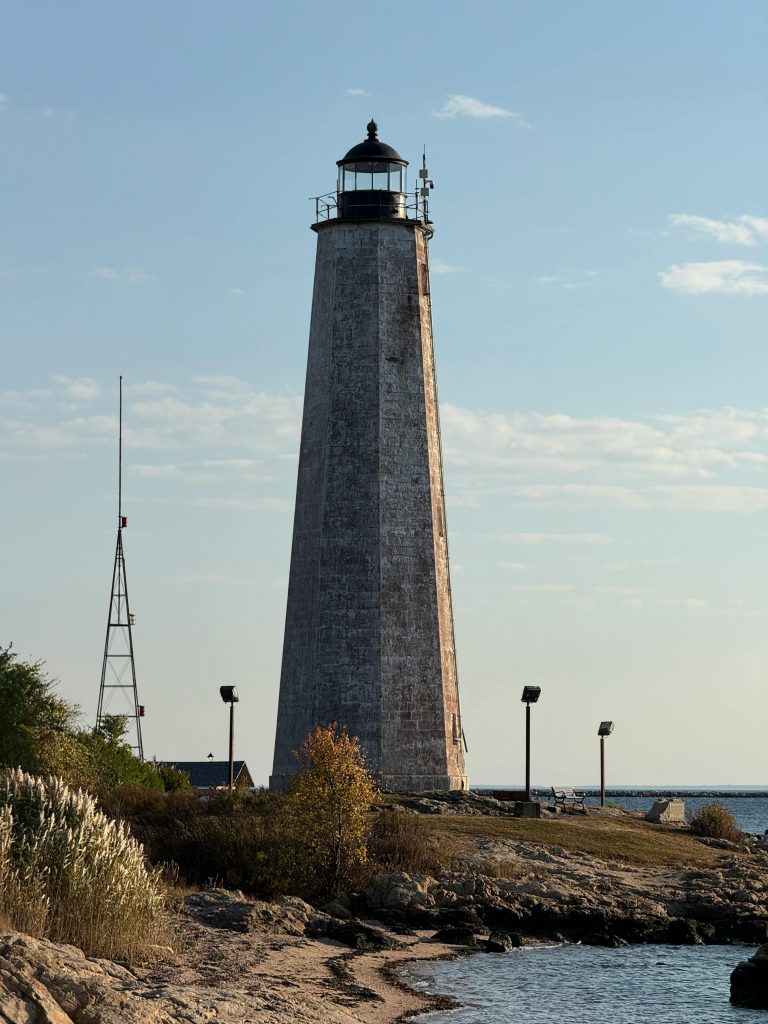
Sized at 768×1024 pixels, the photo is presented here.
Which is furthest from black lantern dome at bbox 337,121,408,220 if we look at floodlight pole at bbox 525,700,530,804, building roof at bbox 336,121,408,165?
floodlight pole at bbox 525,700,530,804

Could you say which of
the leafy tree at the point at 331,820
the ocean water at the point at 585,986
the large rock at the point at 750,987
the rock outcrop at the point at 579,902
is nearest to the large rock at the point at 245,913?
the rock outcrop at the point at 579,902

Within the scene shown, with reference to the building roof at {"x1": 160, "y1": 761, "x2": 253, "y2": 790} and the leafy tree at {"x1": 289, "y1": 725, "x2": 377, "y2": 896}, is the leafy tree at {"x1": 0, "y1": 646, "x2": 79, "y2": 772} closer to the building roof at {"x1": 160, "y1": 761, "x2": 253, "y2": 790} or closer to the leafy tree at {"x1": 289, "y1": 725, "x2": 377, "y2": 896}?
the leafy tree at {"x1": 289, "y1": 725, "x2": 377, "y2": 896}

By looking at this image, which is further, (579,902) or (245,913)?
(579,902)

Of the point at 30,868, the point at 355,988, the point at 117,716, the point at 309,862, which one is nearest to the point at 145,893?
the point at 30,868

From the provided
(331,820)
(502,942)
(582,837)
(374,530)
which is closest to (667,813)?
(582,837)

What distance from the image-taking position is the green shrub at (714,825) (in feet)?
165

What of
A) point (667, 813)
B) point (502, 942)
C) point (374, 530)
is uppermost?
point (374, 530)

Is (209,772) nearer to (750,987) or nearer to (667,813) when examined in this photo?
(667,813)

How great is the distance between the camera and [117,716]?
49.1 m

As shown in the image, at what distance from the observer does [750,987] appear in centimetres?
2727

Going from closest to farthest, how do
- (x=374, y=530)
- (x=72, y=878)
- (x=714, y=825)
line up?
(x=72, y=878) < (x=374, y=530) < (x=714, y=825)

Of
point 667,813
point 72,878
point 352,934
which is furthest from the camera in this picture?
point 667,813

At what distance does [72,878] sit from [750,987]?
12448 millimetres

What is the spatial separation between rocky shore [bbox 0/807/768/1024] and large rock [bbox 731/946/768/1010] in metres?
4.75
